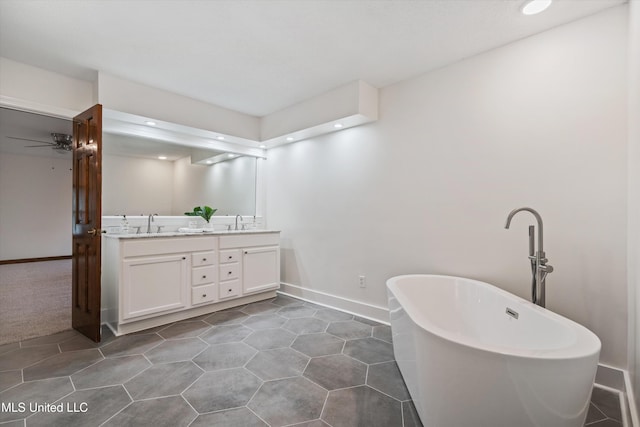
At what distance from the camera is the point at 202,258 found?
3139 millimetres

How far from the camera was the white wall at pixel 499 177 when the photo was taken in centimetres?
190

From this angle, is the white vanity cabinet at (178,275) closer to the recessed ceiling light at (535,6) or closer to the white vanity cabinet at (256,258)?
the white vanity cabinet at (256,258)

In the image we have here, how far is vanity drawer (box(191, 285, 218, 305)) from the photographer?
3.05m

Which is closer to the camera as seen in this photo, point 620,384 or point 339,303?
point 620,384

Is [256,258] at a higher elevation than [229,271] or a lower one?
higher

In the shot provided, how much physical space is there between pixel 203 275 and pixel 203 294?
205 millimetres

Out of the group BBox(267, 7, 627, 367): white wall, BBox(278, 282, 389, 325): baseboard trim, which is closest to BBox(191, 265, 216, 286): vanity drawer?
BBox(278, 282, 389, 325): baseboard trim

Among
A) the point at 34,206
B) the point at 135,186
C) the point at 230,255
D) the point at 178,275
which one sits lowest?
the point at 178,275

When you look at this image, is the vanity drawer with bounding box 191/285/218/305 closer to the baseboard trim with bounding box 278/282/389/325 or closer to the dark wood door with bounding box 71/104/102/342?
the dark wood door with bounding box 71/104/102/342

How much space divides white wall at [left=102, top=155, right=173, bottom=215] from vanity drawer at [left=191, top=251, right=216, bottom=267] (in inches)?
34.4

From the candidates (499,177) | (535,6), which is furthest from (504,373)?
(535,6)

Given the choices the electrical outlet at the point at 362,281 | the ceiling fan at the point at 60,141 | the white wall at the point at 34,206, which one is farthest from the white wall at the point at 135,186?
the white wall at the point at 34,206

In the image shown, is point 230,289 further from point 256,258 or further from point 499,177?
point 499,177

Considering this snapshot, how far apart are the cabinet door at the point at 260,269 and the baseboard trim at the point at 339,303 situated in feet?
0.91
